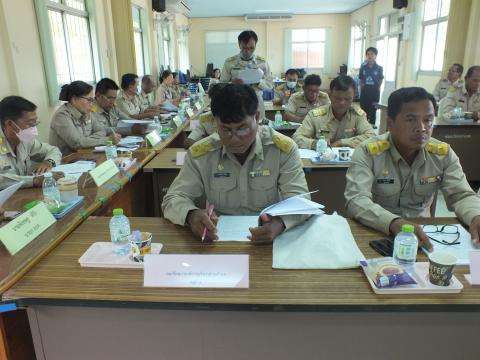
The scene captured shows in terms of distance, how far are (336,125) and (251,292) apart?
249 centimetres

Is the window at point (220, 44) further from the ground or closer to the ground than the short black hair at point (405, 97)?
further from the ground

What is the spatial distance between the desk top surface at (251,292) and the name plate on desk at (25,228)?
0.10 m

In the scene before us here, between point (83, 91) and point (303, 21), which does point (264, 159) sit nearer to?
point (83, 91)

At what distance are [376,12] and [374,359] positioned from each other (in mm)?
11962

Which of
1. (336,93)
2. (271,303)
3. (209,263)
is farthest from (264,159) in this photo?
Answer: (336,93)

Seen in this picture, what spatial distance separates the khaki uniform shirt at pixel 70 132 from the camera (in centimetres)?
315

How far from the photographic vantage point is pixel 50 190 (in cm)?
183

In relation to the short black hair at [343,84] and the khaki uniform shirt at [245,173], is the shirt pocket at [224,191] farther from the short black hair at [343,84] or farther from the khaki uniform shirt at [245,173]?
the short black hair at [343,84]

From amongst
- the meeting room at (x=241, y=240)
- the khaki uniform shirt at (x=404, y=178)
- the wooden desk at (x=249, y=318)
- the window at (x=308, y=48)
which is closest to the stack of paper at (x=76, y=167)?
the meeting room at (x=241, y=240)

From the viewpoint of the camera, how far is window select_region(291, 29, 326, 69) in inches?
581

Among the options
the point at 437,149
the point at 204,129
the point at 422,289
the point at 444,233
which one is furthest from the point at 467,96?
the point at 422,289

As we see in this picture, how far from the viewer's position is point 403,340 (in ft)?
→ 3.45

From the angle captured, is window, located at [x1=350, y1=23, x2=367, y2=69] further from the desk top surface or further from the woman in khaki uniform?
the desk top surface

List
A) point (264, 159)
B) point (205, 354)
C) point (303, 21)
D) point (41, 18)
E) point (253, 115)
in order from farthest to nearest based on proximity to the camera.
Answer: point (303, 21)
point (41, 18)
point (264, 159)
point (253, 115)
point (205, 354)
